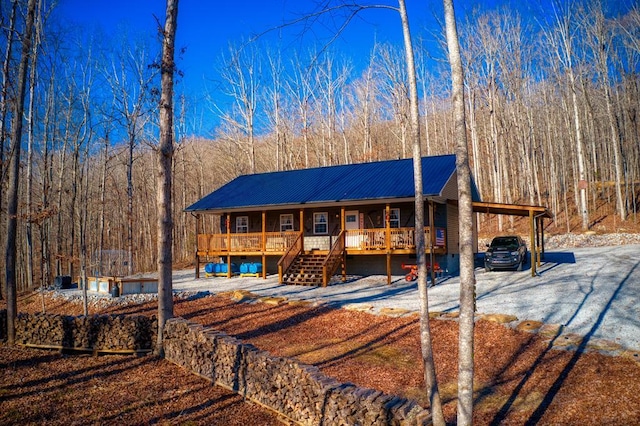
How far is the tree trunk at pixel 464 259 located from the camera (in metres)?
4.74

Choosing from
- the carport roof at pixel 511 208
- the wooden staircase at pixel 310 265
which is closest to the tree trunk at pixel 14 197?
the wooden staircase at pixel 310 265

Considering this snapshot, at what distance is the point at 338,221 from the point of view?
2322 cm

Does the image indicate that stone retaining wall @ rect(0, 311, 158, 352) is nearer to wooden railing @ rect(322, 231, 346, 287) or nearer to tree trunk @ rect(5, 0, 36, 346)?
tree trunk @ rect(5, 0, 36, 346)

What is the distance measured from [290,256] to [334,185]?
4404mm

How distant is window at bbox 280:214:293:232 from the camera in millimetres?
24734

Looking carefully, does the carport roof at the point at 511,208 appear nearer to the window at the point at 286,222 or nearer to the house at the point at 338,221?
the house at the point at 338,221

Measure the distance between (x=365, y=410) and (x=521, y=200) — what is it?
3906cm

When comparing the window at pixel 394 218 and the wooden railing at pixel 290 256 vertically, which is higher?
the window at pixel 394 218

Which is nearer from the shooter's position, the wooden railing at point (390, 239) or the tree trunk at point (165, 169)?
the tree trunk at point (165, 169)

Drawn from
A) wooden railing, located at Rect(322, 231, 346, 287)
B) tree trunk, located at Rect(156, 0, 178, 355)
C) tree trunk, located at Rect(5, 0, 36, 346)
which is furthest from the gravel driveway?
tree trunk, located at Rect(5, 0, 36, 346)

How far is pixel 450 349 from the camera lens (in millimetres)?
10312

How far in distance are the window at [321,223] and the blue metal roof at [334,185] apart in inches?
54.0

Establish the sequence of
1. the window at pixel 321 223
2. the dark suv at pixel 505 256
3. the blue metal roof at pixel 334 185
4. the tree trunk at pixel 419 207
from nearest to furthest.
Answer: the tree trunk at pixel 419 207 < the dark suv at pixel 505 256 < the blue metal roof at pixel 334 185 < the window at pixel 321 223

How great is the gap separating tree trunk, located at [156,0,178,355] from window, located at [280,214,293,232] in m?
13.8
